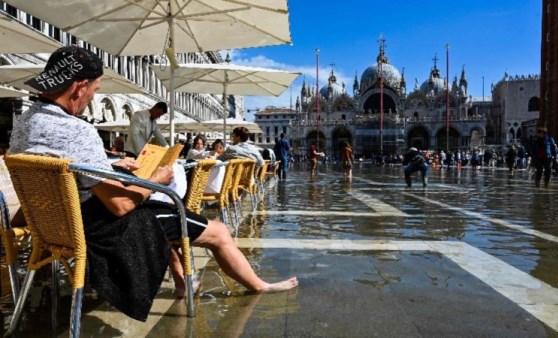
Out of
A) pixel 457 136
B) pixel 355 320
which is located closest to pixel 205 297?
pixel 355 320

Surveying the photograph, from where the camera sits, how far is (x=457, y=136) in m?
83.2

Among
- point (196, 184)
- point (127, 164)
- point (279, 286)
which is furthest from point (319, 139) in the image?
point (127, 164)

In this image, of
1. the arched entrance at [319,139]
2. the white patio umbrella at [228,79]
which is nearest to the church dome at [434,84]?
the arched entrance at [319,139]

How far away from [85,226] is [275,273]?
1.82m

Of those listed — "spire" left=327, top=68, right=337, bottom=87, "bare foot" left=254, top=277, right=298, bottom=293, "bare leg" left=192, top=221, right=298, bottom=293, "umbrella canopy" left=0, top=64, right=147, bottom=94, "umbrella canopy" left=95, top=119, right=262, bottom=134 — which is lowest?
"bare foot" left=254, top=277, right=298, bottom=293

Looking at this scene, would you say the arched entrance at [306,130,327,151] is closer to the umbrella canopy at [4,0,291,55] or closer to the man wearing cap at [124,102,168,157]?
the umbrella canopy at [4,0,291,55]

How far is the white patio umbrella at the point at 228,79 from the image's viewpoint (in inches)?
390

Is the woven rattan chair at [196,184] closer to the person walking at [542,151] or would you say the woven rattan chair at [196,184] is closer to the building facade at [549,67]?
the person walking at [542,151]

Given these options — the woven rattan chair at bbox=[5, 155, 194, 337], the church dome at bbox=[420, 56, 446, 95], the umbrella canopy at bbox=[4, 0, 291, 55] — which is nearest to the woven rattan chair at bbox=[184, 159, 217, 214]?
the woven rattan chair at bbox=[5, 155, 194, 337]

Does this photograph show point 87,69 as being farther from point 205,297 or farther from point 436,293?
point 436,293

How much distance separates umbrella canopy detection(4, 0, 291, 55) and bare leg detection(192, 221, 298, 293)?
3988mm

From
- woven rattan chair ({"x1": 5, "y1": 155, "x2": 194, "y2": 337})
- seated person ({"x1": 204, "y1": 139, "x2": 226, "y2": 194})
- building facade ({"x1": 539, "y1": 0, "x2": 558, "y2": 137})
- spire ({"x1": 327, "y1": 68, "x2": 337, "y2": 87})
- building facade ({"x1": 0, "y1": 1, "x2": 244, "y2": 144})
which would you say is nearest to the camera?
woven rattan chair ({"x1": 5, "y1": 155, "x2": 194, "y2": 337})

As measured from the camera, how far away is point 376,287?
3.49m

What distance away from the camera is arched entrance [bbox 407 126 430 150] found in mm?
84688
